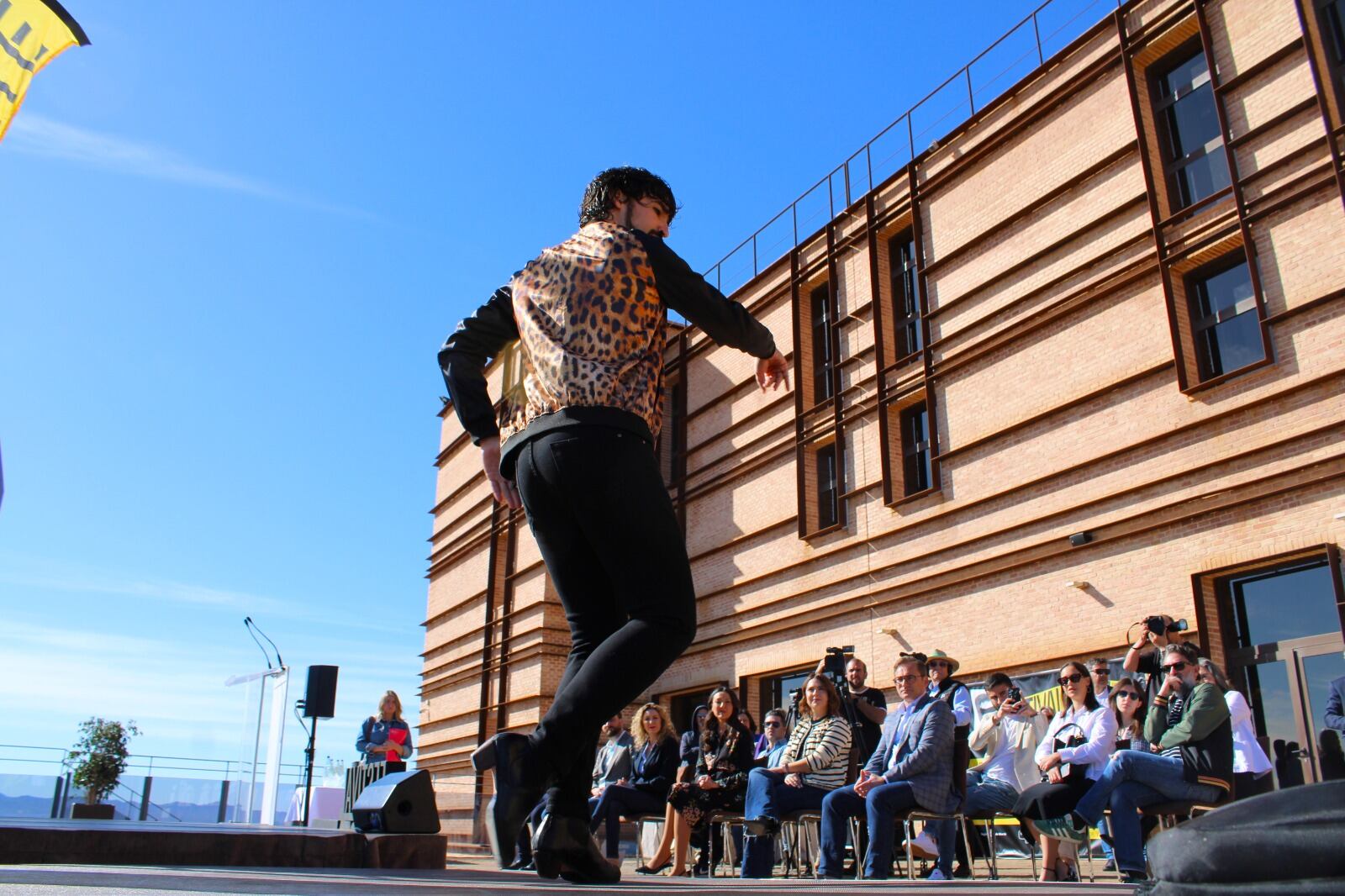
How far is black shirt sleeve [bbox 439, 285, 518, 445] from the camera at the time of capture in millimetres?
2865

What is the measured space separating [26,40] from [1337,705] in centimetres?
1348

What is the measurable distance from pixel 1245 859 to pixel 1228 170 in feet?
44.7

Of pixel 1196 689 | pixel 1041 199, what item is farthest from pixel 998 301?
pixel 1196 689

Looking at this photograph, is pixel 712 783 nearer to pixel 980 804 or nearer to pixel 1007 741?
pixel 980 804

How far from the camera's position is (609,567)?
8.09 feet

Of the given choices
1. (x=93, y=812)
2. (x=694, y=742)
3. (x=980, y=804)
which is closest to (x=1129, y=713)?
(x=980, y=804)

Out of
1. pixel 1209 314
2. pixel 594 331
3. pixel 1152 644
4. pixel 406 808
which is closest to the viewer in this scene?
pixel 594 331

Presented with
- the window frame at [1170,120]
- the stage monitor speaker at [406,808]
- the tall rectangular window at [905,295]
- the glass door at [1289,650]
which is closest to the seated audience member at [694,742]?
the stage monitor speaker at [406,808]

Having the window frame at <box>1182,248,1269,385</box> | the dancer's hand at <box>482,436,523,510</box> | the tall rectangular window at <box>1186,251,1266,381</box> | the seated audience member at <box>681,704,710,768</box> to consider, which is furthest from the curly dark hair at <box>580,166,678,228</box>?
the tall rectangular window at <box>1186,251,1266,381</box>

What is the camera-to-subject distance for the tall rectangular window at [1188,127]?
13.1 meters

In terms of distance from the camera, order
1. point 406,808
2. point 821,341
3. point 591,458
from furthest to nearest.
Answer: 1. point 821,341
2. point 406,808
3. point 591,458

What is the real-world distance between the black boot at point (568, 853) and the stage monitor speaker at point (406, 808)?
231 cm

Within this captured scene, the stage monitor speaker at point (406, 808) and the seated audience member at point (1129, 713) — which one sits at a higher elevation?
the seated audience member at point (1129, 713)

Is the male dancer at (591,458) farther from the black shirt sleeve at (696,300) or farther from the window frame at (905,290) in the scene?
the window frame at (905,290)
